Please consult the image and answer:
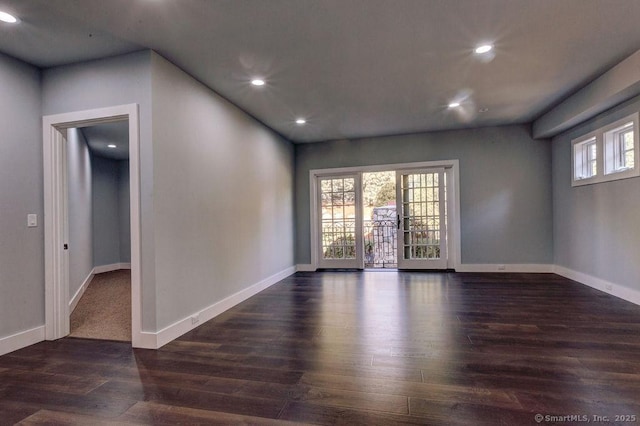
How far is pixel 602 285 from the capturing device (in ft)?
14.4

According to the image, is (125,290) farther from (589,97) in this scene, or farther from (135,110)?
(589,97)

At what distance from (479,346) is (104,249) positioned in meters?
7.46

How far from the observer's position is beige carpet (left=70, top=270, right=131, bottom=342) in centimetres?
328

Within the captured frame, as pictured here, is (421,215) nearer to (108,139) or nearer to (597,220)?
(597,220)

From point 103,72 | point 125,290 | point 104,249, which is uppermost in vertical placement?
point 103,72

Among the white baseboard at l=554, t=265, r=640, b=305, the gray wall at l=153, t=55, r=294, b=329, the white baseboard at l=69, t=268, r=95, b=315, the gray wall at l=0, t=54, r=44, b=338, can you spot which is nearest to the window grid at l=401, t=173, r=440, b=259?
the white baseboard at l=554, t=265, r=640, b=305

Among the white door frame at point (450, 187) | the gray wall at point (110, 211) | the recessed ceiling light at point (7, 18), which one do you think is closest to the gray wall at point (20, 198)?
the recessed ceiling light at point (7, 18)

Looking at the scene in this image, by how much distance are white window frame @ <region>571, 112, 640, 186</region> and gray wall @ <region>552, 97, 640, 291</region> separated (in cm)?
8

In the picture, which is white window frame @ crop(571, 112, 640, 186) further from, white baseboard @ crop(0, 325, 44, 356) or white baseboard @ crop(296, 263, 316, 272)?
white baseboard @ crop(0, 325, 44, 356)

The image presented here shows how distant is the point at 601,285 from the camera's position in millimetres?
4402

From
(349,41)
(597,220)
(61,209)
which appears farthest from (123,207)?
(597,220)

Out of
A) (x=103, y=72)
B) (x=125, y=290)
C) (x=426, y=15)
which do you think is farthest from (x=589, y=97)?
(x=125, y=290)

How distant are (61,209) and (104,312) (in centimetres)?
149

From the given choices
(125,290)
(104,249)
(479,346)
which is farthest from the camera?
(104,249)
